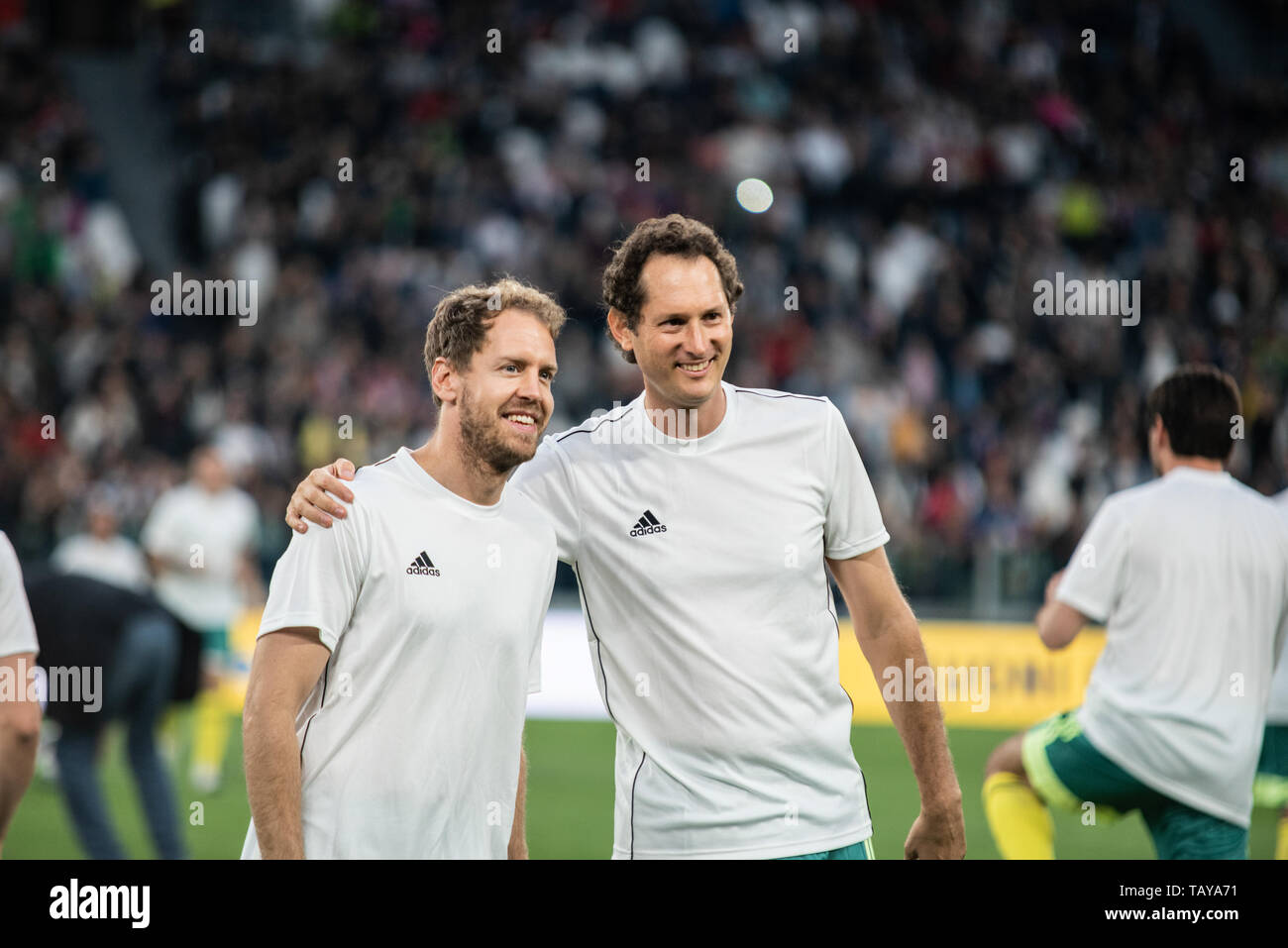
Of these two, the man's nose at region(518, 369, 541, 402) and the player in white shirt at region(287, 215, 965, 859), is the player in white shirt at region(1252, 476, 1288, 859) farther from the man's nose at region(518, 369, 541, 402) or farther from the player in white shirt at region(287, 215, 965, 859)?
the man's nose at region(518, 369, 541, 402)

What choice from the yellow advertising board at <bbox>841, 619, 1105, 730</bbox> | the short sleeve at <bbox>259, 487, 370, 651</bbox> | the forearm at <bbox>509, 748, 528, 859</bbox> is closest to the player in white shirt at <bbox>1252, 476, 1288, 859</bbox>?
the forearm at <bbox>509, 748, 528, 859</bbox>

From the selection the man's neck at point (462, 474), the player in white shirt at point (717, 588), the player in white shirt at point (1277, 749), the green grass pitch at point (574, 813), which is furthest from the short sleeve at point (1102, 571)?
the green grass pitch at point (574, 813)

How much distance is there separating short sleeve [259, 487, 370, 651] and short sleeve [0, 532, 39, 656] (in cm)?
94

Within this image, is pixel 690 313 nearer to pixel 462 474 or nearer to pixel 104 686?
pixel 462 474

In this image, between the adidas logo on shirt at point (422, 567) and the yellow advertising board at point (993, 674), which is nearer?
the adidas logo on shirt at point (422, 567)

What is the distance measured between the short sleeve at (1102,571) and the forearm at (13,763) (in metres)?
3.38

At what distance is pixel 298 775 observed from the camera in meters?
3.48

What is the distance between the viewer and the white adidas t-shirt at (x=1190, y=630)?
5051 mm

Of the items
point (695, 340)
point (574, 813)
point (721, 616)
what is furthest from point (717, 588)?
point (574, 813)

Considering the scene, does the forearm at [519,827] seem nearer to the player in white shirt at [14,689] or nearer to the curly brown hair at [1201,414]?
the player in white shirt at [14,689]

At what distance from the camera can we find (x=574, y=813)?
365 inches

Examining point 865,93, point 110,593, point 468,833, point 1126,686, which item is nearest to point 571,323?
point 865,93

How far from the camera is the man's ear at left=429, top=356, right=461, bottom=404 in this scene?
383 cm

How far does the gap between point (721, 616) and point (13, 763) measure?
2045 millimetres
